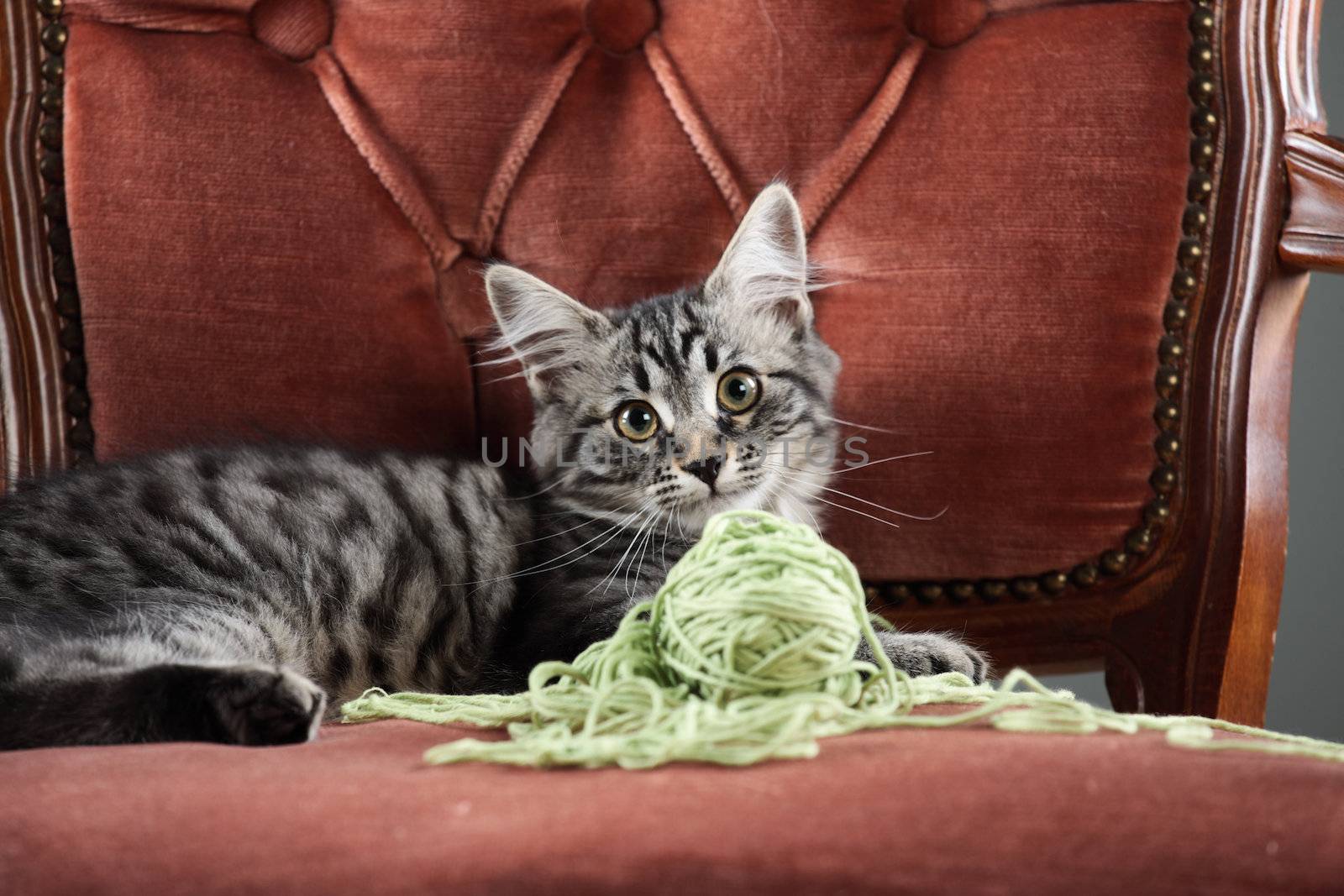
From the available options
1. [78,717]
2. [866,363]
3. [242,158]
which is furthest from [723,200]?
[78,717]

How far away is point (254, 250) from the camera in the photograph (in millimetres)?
1396

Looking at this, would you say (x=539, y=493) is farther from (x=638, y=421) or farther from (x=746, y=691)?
(x=746, y=691)

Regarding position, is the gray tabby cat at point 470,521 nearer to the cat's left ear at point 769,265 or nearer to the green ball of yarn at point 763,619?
the cat's left ear at point 769,265

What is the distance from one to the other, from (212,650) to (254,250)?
0.62 m

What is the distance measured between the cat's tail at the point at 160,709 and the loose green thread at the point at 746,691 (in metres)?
0.14

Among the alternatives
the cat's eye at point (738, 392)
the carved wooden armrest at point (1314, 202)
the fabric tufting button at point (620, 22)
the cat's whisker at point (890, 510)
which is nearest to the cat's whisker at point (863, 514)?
the cat's whisker at point (890, 510)

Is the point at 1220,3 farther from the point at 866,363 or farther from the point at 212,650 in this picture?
the point at 212,650

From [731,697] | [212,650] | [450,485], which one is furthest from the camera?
[450,485]

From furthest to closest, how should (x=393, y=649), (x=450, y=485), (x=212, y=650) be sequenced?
(x=450, y=485), (x=393, y=649), (x=212, y=650)

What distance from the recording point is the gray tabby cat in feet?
3.47

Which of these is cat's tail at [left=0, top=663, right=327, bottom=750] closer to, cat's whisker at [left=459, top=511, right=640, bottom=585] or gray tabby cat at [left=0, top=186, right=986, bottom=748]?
gray tabby cat at [left=0, top=186, right=986, bottom=748]

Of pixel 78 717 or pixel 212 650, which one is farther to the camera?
pixel 212 650

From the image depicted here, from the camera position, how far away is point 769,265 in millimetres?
1397

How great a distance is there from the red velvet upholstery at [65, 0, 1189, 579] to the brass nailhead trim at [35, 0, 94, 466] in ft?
0.07
